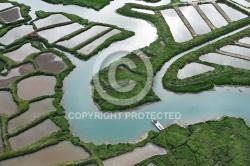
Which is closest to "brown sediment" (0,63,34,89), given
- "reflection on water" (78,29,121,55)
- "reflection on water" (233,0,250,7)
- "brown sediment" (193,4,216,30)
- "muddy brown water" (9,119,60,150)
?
"reflection on water" (78,29,121,55)

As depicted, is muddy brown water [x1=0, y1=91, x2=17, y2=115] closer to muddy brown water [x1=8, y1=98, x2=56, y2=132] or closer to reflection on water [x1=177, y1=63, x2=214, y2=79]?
muddy brown water [x1=8, y1=98, x2=56, y2=132]

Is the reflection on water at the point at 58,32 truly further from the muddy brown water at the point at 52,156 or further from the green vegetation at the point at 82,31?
the muddy brown water at the point at 52,156

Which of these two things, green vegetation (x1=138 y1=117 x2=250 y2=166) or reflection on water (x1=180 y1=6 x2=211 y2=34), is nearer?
green vegetation (x1=138 y1=117 x2=250 y2=166)

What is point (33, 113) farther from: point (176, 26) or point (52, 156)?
point (176, 26)

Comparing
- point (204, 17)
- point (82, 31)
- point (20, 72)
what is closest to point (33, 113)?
point (20, 72)

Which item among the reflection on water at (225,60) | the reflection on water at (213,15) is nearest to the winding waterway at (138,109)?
the reflection on water at (225,60)

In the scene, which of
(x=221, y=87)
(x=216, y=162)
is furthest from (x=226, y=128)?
(x=221, y=87)
